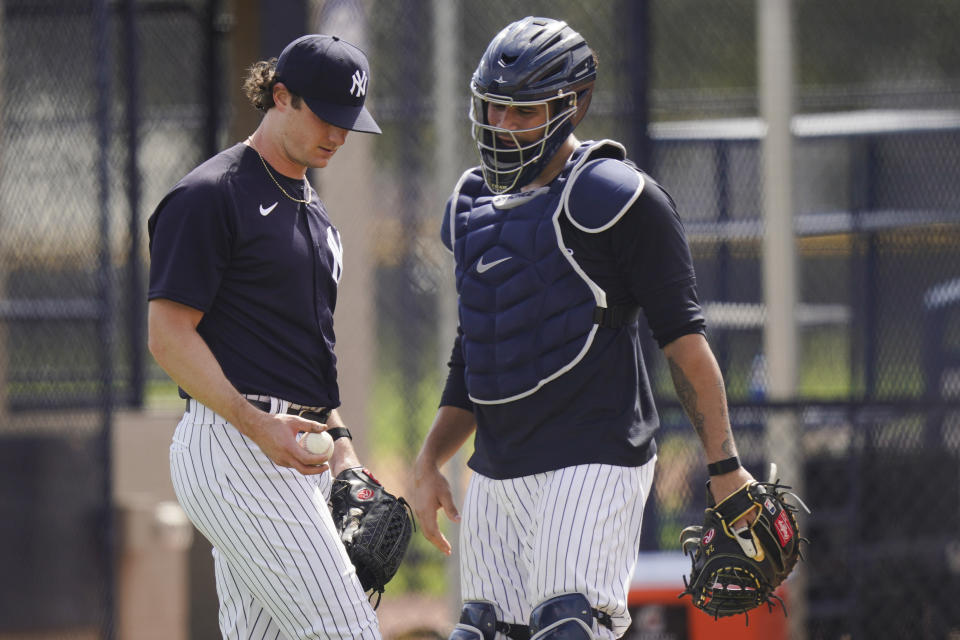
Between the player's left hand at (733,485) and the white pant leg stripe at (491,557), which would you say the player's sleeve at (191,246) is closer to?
the white pant leg stripe at (491,557)

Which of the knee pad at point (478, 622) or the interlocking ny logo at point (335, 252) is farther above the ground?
the interlocking ny logo at point (335, 252)

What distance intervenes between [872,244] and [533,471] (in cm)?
319

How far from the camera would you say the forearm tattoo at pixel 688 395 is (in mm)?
3152

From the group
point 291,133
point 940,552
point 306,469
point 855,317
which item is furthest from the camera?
point 855,317

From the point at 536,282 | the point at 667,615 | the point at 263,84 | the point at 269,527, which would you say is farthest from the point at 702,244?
the point at 269,527

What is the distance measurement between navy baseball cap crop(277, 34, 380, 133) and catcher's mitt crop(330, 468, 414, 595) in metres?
0.97

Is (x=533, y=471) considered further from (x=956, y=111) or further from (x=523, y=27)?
(x=956, y=111)

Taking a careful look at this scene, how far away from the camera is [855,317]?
5.93 metres

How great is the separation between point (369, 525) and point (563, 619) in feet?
2.35

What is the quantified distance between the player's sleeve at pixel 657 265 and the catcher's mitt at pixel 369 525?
3.01 feet

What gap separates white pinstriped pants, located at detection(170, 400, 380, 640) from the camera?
3.19 m

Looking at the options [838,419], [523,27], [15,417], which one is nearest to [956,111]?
[838,419]

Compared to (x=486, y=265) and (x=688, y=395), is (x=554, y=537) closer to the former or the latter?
(x=688, y=395)

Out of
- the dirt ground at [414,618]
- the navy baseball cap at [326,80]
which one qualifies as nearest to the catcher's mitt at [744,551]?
the navy baseball cap at [326,80]
